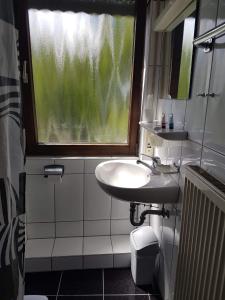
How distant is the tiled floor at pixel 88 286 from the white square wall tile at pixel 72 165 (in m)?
0.80

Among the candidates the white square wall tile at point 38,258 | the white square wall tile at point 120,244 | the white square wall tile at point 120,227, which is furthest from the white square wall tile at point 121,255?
the white square wall tile at point 38,258

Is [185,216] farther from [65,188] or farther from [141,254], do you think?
[65,188]

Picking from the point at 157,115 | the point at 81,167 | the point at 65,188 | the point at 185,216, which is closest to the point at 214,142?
the point at 185,216

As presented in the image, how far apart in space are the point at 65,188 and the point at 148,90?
1.05 metres

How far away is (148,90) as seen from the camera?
1867 millimetres

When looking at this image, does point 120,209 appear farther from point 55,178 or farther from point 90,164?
point 55,178

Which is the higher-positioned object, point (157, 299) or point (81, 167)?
point (81, 167)

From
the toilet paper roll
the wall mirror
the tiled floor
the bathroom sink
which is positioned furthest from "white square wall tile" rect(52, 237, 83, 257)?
the wall mirror

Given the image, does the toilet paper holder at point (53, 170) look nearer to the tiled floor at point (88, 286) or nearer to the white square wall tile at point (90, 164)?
the white square wall tile at point (90, 164)

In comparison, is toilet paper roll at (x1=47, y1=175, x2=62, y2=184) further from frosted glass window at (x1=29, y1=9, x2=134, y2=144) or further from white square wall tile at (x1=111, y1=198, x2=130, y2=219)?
white square wall tile at (x1=111, y1=198, x2=130, y2=219)

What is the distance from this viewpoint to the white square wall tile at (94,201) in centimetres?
205

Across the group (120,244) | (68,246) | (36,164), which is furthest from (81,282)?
(36,164)

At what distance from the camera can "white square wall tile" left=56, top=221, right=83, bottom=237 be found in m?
2.11

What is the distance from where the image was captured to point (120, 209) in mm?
2121
